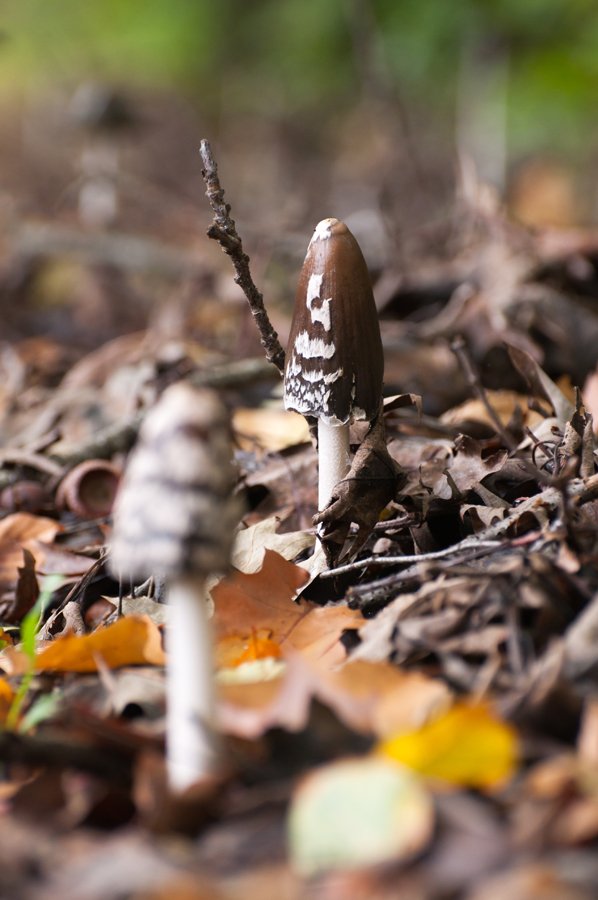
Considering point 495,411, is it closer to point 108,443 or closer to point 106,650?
point 108,443

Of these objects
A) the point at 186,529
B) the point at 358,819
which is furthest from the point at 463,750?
the point at 186,529

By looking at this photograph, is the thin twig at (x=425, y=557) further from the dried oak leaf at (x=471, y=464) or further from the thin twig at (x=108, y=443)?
the thin twig at (x=108, y=443)

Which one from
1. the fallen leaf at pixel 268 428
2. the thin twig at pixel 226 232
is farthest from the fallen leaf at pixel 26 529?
the thin twig at pixel 226 232

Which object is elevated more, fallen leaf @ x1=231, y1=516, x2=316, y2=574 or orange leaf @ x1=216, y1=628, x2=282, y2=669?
orange leaf @ x1=216, y1=628, x2=282, y2=669

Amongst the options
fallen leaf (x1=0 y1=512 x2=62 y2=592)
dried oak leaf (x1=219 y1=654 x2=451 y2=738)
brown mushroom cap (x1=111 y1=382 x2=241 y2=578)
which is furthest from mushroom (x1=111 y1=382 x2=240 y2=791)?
fallen leaf (x1=0 y1=512 x2=62 y2=592)

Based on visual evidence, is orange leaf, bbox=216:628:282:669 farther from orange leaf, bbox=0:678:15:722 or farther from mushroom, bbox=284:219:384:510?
mushroom, bbox=284:219:384:510

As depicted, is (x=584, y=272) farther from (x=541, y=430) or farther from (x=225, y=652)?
(x=225, y=652)

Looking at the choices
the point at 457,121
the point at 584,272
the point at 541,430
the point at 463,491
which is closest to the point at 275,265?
the point at 584,272
